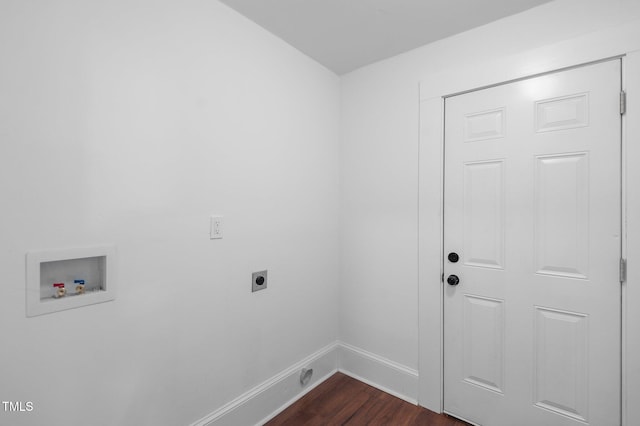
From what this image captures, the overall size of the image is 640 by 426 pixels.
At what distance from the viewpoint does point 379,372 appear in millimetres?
2203

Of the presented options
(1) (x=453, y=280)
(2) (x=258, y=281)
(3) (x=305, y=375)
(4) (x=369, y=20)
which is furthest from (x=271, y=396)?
(4) (x=369, y=20)

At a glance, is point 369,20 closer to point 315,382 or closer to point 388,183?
point 388,183

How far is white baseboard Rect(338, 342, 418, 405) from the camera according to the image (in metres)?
2.05

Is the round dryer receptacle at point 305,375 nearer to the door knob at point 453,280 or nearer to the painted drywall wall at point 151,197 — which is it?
the painted drywall wall at point 151,197

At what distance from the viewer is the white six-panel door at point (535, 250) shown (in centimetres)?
147

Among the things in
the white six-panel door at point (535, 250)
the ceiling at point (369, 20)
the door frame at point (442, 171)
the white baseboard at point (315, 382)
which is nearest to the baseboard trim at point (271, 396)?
the white baseboard at point (315, 382)

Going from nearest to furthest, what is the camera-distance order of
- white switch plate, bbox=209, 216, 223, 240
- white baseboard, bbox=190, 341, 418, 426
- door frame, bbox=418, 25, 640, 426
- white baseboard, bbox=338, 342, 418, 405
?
1. door frame, bbox=418, 25, 640, 426
2. white switch plate, bbox=209, 216, 223, 240
3. white baseboard, bbox=190, 341, 418, 426
4. white baseboard, bbox=338, 342, 418, 405

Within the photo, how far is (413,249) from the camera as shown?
2.06 m

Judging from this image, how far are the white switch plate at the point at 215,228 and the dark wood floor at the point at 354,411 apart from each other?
1.22m

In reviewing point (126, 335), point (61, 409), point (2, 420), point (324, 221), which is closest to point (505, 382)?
point (324, 221)

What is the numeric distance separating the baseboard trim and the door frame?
2.42 feet

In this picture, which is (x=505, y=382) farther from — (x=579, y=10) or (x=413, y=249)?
(x=579, y=10)

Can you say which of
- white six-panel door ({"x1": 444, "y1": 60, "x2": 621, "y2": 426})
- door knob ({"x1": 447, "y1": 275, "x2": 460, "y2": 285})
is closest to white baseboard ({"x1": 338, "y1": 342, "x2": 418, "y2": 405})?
white six-panel door ({"x1": 444, "y1": 60, "x2": 621, "y2": 426})

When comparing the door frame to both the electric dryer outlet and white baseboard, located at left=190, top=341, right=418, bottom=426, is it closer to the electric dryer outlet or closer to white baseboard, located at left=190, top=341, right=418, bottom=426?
white baseboard, located at left=190, top=341, right=418, bottom=426
